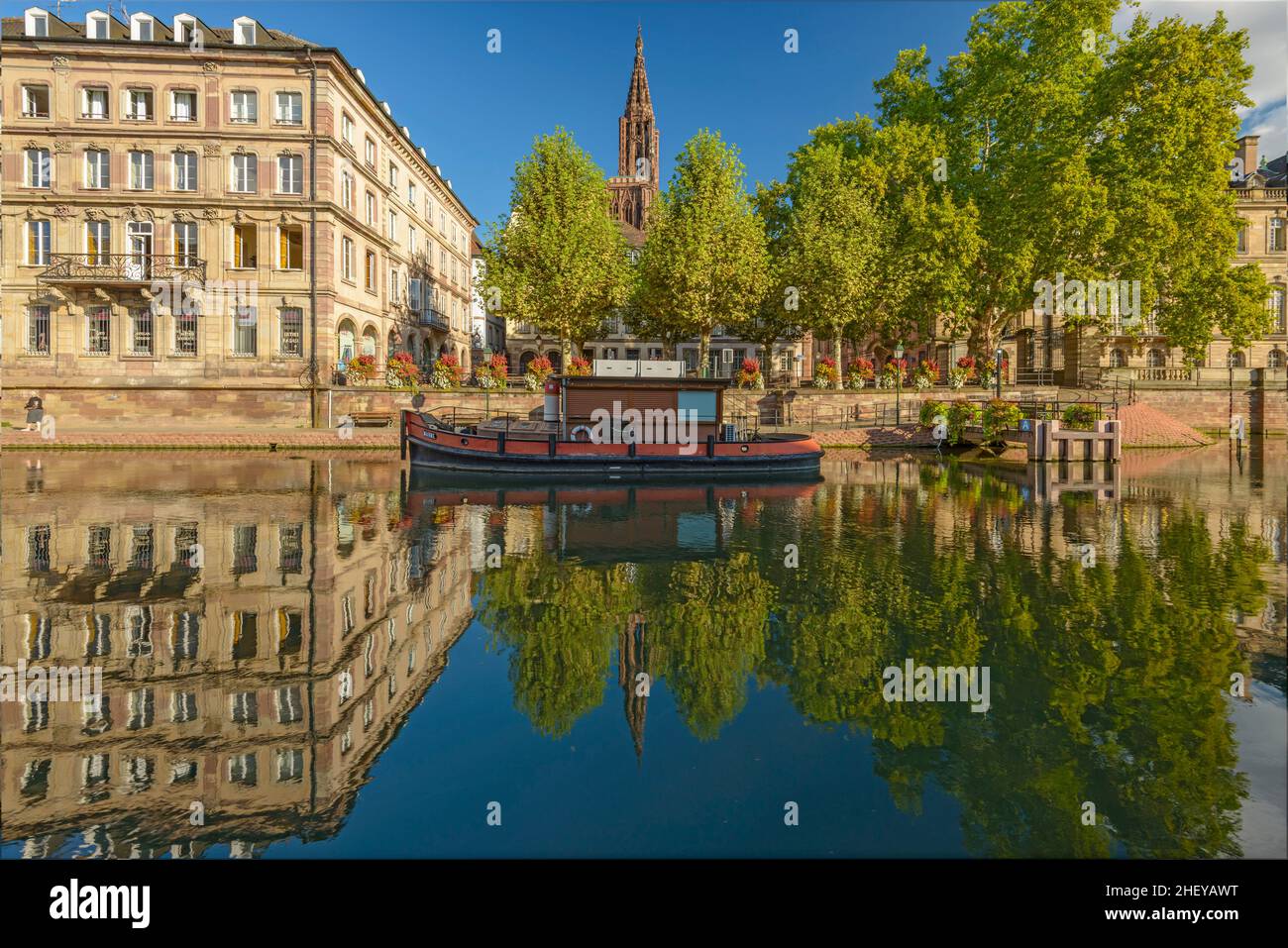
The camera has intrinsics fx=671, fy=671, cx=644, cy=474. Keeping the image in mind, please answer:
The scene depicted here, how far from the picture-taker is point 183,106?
32.8m

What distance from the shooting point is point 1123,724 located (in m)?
5.79

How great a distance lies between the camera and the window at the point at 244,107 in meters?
32.8

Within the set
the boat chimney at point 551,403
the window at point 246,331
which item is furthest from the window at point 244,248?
the boat chimney at point 551,403

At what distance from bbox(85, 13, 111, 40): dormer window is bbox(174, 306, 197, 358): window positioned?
13.9m

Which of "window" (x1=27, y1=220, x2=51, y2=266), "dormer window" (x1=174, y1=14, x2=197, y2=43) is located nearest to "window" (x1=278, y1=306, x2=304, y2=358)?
"window" (x1=27, y1=220, x2=51, y2=266)

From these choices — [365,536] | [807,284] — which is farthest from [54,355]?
[807,284]

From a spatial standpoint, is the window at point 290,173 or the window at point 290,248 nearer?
the window at point 290,173

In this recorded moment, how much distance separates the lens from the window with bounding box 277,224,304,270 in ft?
109

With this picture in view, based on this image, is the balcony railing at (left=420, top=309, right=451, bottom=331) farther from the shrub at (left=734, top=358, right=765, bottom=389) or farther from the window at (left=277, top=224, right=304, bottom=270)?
the shrub at (left=734, top=358, right=765, bottom=389)

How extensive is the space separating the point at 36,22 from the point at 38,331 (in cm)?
1507

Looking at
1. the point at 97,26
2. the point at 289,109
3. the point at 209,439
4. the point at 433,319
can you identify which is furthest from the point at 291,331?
the point at 97,26

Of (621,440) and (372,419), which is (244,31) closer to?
(372,419)

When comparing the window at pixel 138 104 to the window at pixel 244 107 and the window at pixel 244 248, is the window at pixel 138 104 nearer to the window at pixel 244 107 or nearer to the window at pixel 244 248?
the window at pixel 244 107

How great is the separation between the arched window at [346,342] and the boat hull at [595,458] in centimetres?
1188
